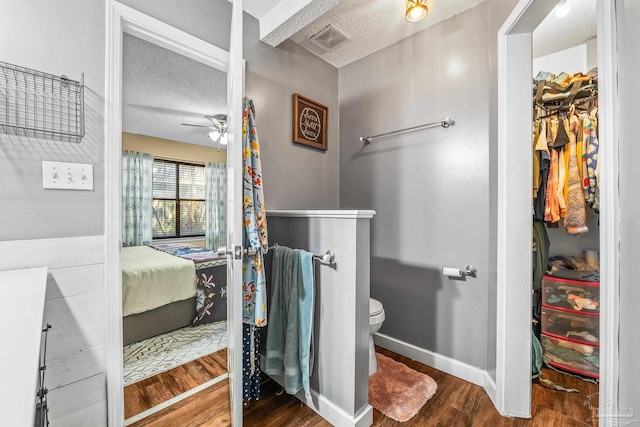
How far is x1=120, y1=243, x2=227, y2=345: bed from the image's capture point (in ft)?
7.28

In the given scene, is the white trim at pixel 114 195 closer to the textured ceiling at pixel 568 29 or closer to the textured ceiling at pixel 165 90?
the textured ceiling at pixel 165 90

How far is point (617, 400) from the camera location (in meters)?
0.74

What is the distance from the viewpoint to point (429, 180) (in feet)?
6.16

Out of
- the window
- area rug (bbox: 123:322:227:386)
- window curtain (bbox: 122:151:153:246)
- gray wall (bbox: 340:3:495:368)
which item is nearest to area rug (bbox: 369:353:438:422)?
gray wall (bbox: 340:3:495:368)

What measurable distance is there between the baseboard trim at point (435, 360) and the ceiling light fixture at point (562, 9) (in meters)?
2.26

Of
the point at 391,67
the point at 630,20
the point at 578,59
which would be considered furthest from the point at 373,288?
the point at 578,59

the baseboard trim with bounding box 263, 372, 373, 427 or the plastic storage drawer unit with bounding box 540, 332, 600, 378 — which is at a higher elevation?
the plastic storage drawer unit with bounding box 540, 332, 600, 378

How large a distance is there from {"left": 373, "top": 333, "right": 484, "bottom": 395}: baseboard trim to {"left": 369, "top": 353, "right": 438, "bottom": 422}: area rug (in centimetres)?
14

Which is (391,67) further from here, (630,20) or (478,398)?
(478,398)

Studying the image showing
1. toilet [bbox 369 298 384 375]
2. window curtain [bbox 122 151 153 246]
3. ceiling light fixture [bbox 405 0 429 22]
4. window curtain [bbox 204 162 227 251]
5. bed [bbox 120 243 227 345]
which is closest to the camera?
ceiling light fixture [bbox 405 0 429 22]

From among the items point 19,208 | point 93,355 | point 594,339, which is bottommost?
point 594,339

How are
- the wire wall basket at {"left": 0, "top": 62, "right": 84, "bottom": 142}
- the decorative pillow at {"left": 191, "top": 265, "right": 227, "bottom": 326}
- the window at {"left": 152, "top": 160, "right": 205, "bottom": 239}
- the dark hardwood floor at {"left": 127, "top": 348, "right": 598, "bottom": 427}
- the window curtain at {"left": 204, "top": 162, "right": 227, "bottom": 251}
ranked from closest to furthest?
the wire wall basket at {"left": 0, "top": 62, "right": 84, "bottom": 142} → the dark hardwood floor at {"left": 127, "top": 348, "right": 598, "bottom": 427} → the decorative pillow at {"left": 191, "top": 265, "right": 227, "bottom": 326} → the window at {"left": 152, "top": 160, "right": 205, "bottom": 239} → the window curtain at {"left": 204, "top": 162, "right": 227, "bottom": 251}

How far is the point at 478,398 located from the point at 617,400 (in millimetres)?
967

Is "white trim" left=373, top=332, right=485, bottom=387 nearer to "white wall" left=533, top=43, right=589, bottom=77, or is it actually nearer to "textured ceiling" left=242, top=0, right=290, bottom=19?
"white wall" left=533, top=43, right=589, bottom=77
